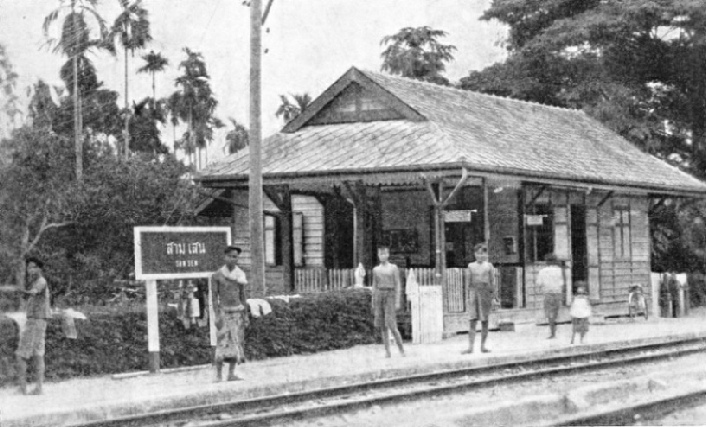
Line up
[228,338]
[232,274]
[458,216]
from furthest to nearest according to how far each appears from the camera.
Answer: [458,216], [232,274], [228,338]

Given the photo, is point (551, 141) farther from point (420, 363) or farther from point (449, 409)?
point (449, 409)

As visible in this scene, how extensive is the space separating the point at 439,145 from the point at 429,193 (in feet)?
3.10

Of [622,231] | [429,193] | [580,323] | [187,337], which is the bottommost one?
[580,323]

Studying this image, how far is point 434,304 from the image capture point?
21562 millimetres

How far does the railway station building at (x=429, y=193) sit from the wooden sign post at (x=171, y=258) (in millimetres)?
6130

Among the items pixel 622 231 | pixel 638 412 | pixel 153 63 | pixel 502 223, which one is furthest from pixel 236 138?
pixel 638 412

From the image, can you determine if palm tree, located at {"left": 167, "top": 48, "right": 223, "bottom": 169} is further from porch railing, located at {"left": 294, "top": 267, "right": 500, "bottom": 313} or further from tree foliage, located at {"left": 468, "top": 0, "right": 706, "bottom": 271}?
porch railing, located at {"left": 294, "top": 267, "right": 500, "bottom": 313}

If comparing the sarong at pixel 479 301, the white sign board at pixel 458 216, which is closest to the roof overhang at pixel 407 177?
the white sign board at pixel 458 216

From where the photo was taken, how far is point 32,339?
13.9 m

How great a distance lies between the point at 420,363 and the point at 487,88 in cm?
2990

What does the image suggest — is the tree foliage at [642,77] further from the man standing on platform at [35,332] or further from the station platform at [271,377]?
the man standing on platform at [35,332]

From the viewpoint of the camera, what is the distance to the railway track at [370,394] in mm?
11977

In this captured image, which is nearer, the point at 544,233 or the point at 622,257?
the point at 544,233

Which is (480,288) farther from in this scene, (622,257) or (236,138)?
(236,138)
